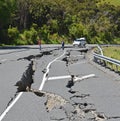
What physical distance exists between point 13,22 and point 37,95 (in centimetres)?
6412

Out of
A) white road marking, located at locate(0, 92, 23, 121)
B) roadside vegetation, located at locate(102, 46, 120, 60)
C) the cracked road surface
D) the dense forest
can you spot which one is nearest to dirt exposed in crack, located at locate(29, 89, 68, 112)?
the cracked road surface

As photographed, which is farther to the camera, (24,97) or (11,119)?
(24,97)

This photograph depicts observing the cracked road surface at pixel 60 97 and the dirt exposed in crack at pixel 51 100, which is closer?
the cracked road surface at pixel 60 97

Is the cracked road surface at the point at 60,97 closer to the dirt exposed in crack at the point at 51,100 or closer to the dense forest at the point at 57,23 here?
the dirt exposed in crack at the point at 51,100

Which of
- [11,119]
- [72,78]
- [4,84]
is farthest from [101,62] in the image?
[11,119]

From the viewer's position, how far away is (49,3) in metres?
86.5

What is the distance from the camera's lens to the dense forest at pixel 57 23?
6811cm

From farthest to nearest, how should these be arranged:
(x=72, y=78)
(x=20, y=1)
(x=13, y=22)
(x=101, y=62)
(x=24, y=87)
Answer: (x=20, y=1) < (x=13, y=22) < (x=101, y=62) < (x=72, y=78) < (x=24, y=87)

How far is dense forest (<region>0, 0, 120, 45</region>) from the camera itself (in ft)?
223

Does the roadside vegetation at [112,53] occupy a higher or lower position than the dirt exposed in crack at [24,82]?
lower

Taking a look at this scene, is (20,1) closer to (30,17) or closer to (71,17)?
(30,17)

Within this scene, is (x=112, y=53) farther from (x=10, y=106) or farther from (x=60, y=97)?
(x=10, y=106)

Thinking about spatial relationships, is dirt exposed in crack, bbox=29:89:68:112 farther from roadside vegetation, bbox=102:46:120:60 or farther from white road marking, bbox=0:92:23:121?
roadside vegetation, bbox=102:46:120:60

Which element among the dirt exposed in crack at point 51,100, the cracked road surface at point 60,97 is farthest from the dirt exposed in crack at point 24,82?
the dirt exposed in crack at point 51,100
